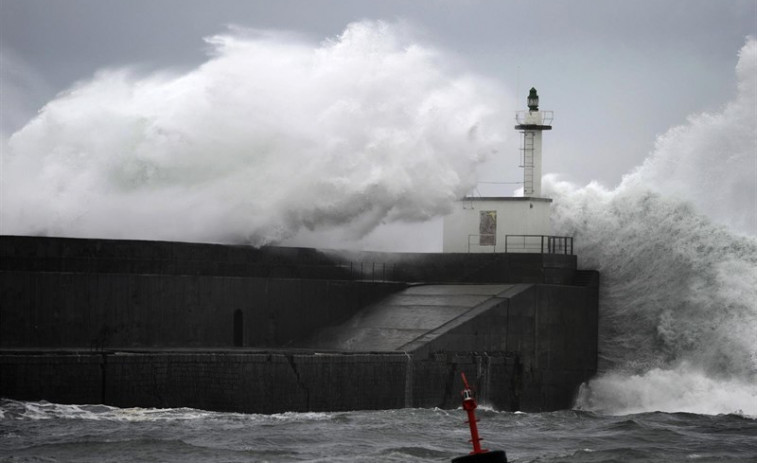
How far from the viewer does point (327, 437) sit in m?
22.1

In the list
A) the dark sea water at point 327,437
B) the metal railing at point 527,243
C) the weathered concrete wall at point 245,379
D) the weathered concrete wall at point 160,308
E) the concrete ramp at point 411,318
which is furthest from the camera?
the metal railing at point 527,243

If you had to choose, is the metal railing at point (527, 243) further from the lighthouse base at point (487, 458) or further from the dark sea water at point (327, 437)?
the lighthouse base at point (487, 458)

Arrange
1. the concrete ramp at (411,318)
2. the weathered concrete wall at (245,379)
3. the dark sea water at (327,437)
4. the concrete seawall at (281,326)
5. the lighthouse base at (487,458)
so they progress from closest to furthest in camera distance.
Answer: the lighthouse base at (487,458) → the dark sea water at (327,437) → the weathered concrete wall at (245,379) → the concrete seawall at (281,326) → the concrete ramp at (411,318)

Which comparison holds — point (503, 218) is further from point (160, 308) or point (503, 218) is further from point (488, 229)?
point (160, 308)

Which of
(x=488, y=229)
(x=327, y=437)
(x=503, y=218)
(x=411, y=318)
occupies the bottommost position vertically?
(x=327, y=437)

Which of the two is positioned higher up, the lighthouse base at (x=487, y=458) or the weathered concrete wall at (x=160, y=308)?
the weathered concrete wall at (x=160, y=308)

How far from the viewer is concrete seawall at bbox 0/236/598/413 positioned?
24.2 metres

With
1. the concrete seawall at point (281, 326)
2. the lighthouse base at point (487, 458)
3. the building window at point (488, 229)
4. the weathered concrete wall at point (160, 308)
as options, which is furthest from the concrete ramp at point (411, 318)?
the lighthouse base at point (487, 458)

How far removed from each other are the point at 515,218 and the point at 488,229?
0.69 m

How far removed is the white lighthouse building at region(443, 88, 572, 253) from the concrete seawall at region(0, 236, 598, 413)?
1.49 meters

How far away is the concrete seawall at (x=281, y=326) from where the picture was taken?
24250mm

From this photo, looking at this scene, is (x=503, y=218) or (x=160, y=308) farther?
(x=503, y=218)

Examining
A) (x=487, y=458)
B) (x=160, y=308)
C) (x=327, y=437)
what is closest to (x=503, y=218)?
(x=160, y=308)

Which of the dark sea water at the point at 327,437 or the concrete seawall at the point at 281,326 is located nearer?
the dark sea water at the point at 327,437
